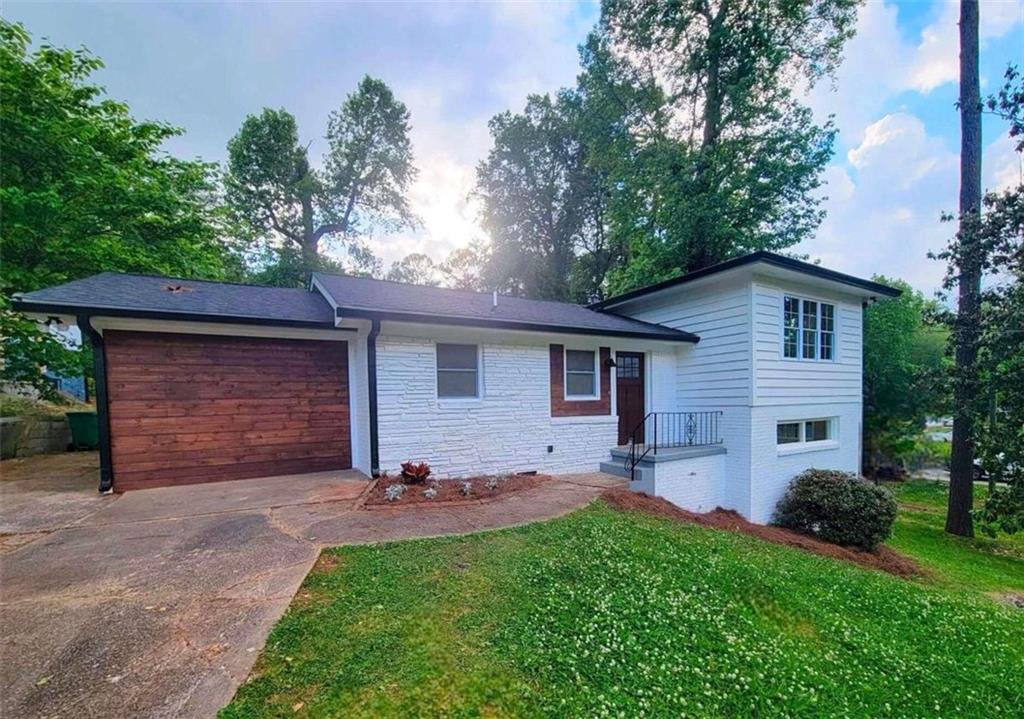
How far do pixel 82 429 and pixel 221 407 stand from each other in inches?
255

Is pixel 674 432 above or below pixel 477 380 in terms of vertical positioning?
below

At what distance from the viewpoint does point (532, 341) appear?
8297 millimetres

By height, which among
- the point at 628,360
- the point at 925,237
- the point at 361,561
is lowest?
the point at 361,561

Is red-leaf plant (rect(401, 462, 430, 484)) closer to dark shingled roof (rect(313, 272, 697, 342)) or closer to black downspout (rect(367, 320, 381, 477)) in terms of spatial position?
black downspout (rect(367, 320, 381, 477))

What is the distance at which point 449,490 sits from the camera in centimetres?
631

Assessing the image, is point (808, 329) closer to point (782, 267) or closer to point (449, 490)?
point (782, 267)

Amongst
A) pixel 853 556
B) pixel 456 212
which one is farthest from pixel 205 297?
pixel 456 212

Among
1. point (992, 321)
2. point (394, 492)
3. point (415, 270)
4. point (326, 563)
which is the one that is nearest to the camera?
point (326, 563)

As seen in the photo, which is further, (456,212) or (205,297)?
(456,212)

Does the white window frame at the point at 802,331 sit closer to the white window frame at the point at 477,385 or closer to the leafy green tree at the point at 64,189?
the white window frame at the point at 477,385

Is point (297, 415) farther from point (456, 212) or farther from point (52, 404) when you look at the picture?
point (456, 212)

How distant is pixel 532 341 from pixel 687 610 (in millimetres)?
5628

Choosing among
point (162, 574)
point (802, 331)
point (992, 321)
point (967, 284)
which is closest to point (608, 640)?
point (162, 574)

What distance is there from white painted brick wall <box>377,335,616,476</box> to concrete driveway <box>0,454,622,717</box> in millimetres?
1188
